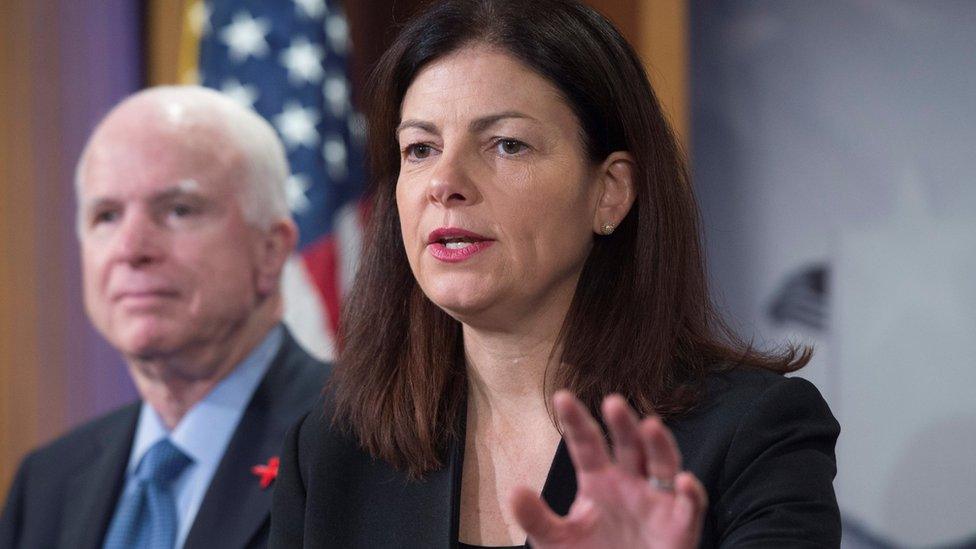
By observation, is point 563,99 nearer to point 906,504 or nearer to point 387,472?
point 387,472

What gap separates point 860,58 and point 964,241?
21.0 inches

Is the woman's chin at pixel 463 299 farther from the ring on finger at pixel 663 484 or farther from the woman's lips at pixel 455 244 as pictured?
the ring on finger at pixel 663 484

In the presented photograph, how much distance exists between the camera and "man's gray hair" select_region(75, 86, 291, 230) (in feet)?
8.80

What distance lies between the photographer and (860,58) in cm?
310

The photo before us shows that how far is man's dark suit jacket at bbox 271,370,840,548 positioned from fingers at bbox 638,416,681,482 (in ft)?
1.09

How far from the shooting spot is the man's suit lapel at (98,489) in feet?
8.44

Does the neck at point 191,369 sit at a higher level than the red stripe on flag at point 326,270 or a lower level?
lower

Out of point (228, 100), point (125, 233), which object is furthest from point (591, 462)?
point (228, 100)

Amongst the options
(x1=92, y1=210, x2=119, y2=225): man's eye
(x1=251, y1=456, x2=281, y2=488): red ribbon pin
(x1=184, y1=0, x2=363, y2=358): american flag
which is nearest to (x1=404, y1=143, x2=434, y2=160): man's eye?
(x1=251, y1=456, x2=281, y2=488): red ribbon pin

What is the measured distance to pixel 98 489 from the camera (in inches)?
103

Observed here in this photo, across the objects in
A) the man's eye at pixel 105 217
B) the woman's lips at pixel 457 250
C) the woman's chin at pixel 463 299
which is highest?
the man's eye at pixel 105 217

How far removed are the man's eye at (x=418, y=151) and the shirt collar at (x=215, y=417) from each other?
0.94 meters

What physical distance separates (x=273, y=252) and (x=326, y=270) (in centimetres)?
83

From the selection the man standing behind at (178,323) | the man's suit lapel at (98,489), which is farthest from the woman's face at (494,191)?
the man's suit lapel at (98,489)
